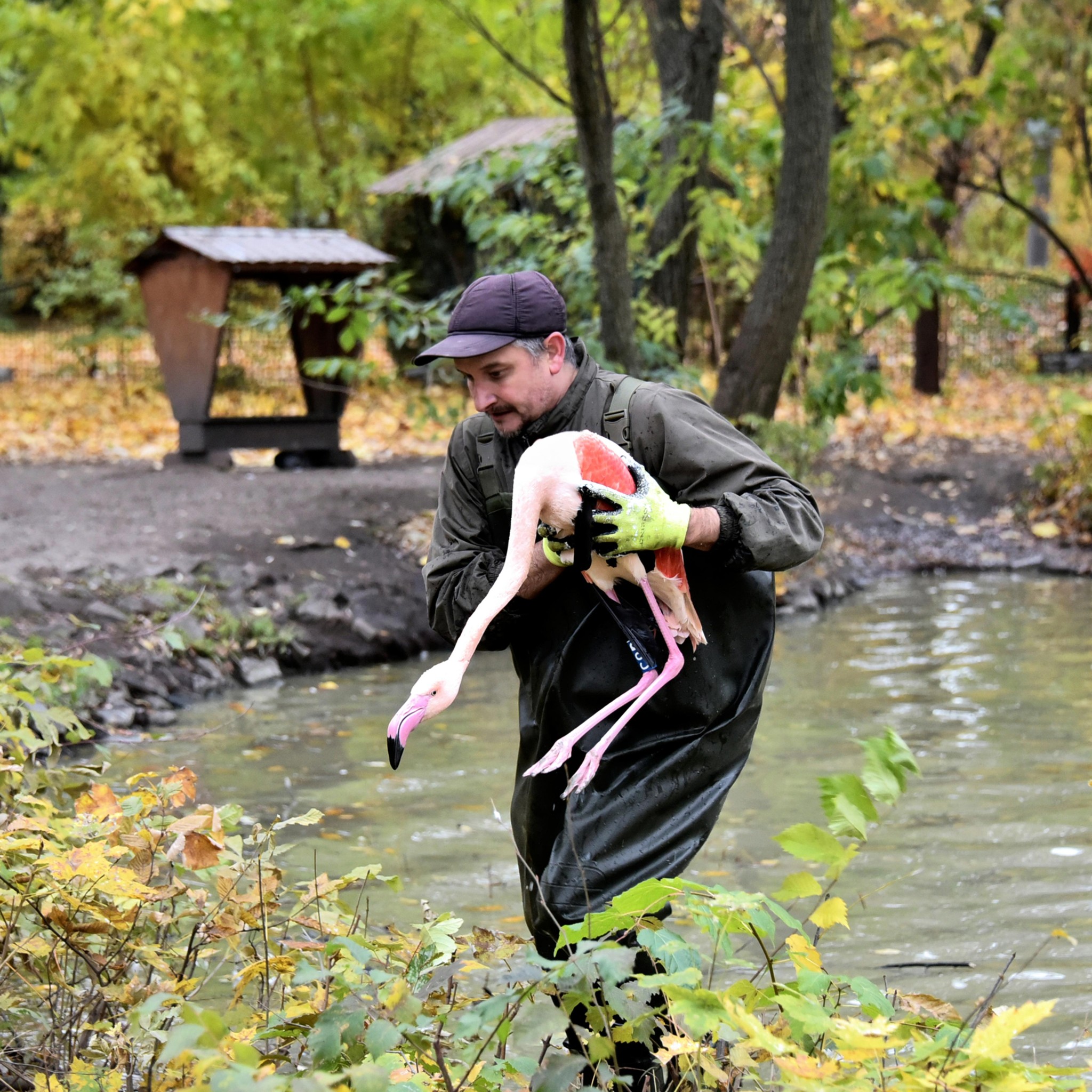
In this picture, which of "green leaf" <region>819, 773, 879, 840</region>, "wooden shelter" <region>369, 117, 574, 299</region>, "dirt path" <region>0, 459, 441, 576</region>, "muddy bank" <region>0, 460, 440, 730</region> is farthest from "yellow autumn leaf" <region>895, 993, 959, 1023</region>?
"wooden shelter" <region>369, 117, 574, 299</region>

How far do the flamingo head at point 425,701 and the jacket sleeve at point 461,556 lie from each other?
0.61m

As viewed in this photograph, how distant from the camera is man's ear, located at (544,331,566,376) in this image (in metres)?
3.40

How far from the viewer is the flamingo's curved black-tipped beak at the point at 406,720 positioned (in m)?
2.82

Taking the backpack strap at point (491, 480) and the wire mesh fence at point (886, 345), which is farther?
the wire mesh fence at point (886, 345)

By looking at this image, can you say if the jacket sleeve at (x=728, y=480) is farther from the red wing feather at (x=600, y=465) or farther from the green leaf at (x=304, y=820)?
the green leaf at (x=304, y=820)

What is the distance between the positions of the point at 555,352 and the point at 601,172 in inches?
217

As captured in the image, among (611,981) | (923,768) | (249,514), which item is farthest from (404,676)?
(611,981)

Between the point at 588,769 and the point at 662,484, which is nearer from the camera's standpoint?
the point at 588,769

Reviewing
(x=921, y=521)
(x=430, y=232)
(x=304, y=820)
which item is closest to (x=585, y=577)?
(x=304, y=820)

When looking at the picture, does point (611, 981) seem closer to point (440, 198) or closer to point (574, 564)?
point (574, 564)

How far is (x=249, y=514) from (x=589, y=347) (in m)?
3.05

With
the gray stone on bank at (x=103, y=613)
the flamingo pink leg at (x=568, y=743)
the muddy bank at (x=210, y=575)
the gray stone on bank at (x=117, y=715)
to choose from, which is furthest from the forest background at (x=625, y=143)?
the flamingo pink leg at (x=568, y=743)

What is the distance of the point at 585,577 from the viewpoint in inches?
133

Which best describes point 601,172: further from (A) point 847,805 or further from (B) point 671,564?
(A) point 847,805
